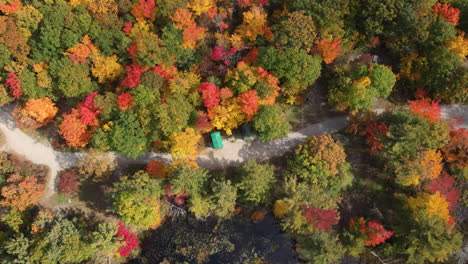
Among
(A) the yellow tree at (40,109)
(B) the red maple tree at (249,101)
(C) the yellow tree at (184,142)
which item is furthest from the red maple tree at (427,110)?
(A) the yellow tree at (40,109)

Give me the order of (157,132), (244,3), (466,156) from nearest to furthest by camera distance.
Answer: (466,156) < (157,132) < (244,3)

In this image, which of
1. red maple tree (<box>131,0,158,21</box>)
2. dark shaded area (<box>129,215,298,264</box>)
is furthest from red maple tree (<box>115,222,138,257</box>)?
red maple tree (<box>131,0,158,21</box>)

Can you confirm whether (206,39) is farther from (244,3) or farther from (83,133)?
(83,133)

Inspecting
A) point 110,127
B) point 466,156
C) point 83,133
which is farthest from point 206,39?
point 466,156

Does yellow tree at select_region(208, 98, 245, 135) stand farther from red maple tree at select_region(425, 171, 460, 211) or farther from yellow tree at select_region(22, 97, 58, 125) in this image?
red maple tree at select_region(425, 171, 460, 211)

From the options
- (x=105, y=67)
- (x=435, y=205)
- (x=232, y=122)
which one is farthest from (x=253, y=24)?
(x=435, y=205)

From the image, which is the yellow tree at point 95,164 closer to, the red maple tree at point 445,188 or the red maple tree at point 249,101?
the red maple tree at point 249,101
